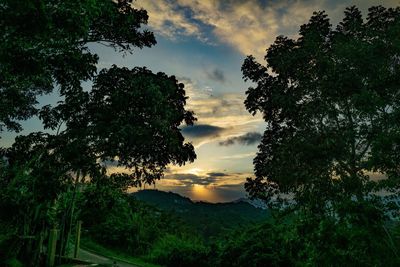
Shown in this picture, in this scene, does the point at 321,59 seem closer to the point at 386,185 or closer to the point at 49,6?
the point at 386,185

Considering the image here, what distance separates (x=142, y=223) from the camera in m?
22.2

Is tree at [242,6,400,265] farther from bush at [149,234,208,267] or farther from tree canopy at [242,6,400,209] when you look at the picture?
bush at [149,234,208,267]

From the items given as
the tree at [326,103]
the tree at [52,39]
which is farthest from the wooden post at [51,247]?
the tree at [326,103]

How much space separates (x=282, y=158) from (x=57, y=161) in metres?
11.1

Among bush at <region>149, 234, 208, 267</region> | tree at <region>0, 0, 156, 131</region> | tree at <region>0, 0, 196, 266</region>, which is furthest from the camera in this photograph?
bush at <region>149, 234, 208, 267</region>

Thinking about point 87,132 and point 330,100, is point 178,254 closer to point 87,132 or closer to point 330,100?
point 87,132

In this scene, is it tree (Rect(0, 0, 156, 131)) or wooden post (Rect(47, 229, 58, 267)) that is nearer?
tree (Rect(0, 0, 156, 131))

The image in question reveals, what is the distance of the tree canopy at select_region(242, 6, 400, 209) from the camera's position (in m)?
18.6

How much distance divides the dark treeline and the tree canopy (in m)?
0.07

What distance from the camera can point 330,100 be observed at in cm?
2058

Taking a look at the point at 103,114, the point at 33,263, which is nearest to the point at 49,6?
the point at 103,114

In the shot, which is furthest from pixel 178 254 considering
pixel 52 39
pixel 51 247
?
pixel 52 39

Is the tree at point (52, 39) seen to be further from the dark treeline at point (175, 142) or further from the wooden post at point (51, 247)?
the wooden post at point (51, 247)

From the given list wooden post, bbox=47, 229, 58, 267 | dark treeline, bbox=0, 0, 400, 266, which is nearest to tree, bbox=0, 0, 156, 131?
dark treeline, bbox=0, 0, 400, 266
